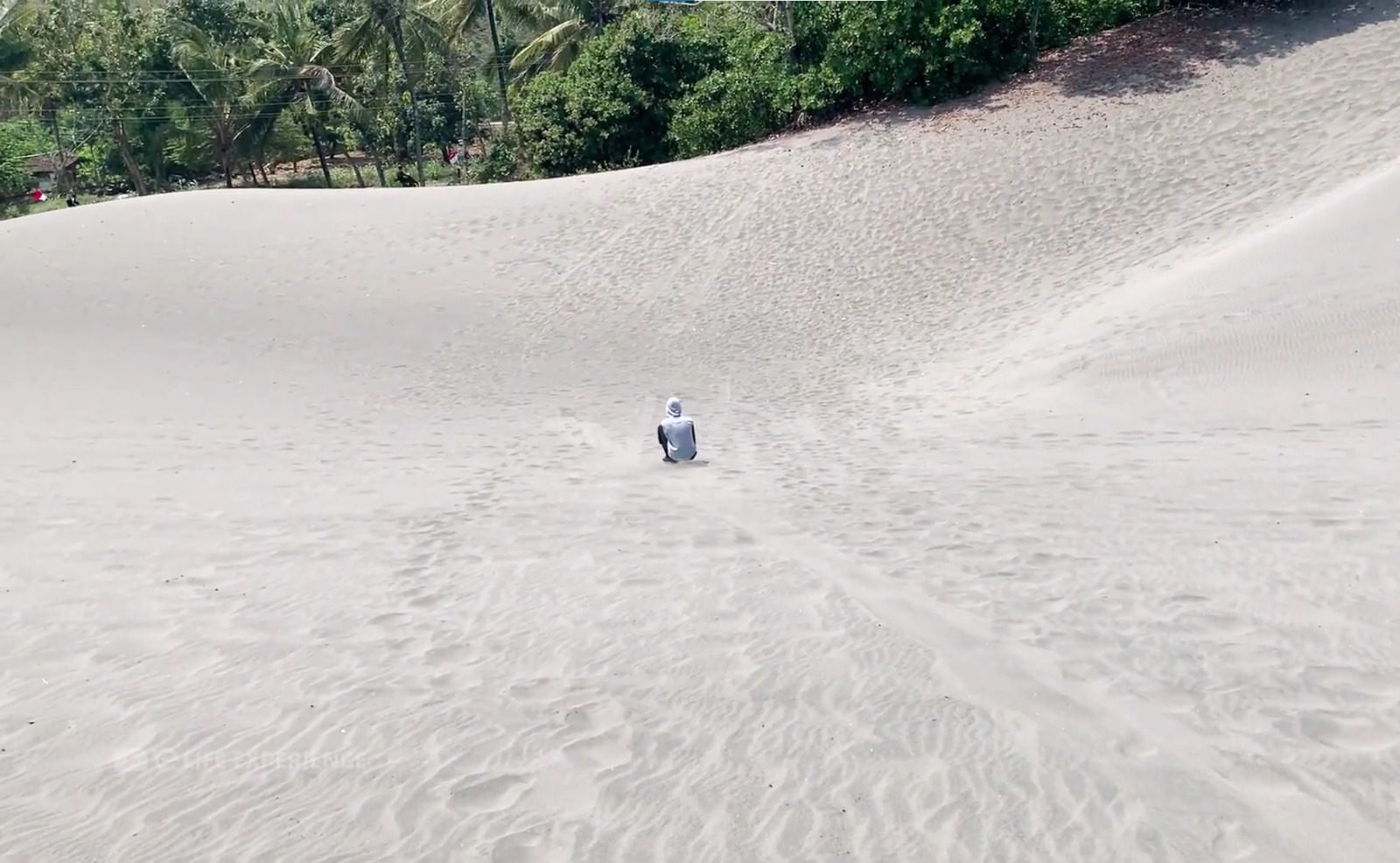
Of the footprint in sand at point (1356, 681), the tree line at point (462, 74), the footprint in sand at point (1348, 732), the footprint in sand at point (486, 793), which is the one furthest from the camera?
the tree line at point (462, 74)

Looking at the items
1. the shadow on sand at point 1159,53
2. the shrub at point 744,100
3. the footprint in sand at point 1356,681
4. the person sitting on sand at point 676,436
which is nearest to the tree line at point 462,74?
the shrub at point 744,100

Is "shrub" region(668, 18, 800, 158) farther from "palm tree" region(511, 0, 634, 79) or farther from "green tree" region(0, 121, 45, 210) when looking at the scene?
"green tree" region(0, 121, 45, 210)

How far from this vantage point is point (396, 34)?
34.4 meters

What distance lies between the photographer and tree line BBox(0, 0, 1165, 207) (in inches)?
938

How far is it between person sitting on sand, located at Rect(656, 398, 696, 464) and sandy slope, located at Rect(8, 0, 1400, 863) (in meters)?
0.24

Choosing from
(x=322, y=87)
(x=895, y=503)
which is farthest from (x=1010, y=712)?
(x=322, y=87)

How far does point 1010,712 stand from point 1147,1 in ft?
77.3

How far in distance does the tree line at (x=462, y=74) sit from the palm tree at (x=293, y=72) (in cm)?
9

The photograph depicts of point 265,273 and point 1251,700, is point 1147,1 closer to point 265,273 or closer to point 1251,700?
point 265,273

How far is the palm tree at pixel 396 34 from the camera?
3431cm

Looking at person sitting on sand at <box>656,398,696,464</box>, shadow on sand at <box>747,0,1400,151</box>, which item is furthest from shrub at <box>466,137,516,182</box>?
person sitting on sand at <box>656,398,696,464</box>

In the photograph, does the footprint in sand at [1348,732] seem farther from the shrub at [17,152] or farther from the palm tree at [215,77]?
the shrub at [17,152]

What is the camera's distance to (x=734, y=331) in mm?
16641

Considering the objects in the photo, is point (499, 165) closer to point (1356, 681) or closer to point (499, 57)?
point (499, 57)
